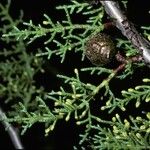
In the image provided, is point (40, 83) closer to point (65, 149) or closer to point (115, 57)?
point (65, 149)

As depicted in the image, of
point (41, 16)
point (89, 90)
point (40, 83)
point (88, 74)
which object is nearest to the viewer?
point (89, 90)

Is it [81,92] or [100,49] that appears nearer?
[100,49]

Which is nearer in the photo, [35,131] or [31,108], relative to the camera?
[31,108]

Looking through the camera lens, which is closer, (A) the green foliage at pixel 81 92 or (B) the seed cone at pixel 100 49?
(B) the seed cone at pixel 100 49

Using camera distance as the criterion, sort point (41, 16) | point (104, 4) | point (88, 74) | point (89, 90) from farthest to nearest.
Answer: point (41, 16), point (88, 74), point (89, 90), point (104, 4)

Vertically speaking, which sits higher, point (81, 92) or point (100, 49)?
point (100, 49)

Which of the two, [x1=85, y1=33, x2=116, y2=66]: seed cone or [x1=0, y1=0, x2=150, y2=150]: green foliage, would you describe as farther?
[x1=0, y1=0, x2=150, y2=150]: green foliage

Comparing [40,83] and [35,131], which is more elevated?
[40,83]

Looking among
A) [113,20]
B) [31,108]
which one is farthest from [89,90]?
[31,108]
